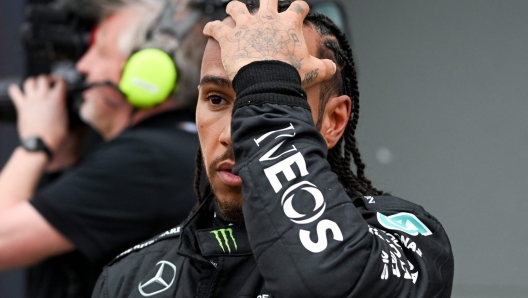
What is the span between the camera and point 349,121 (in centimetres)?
157

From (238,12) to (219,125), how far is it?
227 millimetres

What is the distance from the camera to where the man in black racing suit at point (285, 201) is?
1081mm

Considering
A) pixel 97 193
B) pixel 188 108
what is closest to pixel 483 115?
pixel 188 108

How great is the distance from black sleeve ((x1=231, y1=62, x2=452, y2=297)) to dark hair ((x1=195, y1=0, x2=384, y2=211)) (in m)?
0.27

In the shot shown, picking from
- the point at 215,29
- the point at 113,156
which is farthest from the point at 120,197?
the point at 215,29

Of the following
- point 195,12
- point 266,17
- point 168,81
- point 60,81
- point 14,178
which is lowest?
point 14,178

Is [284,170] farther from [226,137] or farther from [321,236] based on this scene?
[226,137]

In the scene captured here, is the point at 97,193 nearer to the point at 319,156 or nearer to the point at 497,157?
the point at 319,156

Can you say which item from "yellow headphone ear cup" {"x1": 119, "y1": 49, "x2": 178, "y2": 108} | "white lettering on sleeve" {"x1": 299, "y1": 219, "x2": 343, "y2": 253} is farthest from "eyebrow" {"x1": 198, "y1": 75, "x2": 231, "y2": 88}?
"yellow headphone ear cup" {"x1": 119, "y1": 49, "x2": 178, "y2": 108}

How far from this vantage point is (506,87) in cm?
284

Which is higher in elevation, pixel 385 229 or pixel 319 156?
pixel 319 156

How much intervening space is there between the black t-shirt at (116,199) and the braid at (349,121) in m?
0.85

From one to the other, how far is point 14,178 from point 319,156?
158 cm

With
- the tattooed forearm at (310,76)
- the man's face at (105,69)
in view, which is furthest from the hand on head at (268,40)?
the man's face at (105,69)
